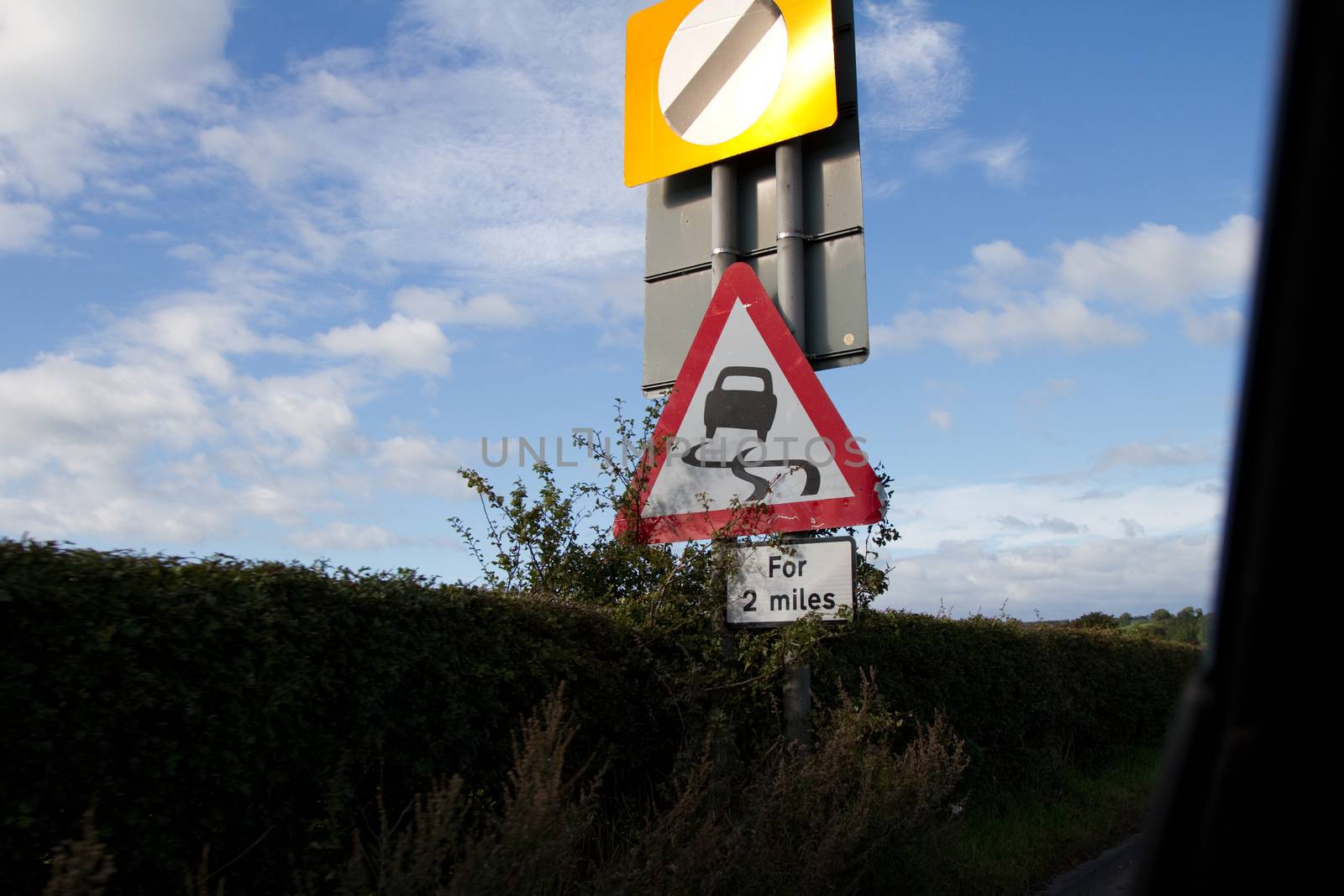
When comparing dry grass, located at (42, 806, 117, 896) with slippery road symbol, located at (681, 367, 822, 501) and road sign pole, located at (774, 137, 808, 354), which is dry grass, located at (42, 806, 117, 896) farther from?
road sign pole, located at (774, 137, 808, 354)

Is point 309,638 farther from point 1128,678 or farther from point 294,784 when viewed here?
point 1128,678

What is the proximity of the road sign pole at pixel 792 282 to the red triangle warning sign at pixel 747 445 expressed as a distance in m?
0.18

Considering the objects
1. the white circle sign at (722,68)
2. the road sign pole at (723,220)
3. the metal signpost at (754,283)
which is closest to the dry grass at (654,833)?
the metal signpost at (754,283)

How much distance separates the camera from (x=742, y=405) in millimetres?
4645

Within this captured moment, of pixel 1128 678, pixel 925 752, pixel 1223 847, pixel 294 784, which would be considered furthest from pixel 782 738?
pixel 1128 678

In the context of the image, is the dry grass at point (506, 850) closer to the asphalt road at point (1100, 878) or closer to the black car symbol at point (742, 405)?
the black car symbol at point (742, 405)

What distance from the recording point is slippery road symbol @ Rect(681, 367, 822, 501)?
4562 mm

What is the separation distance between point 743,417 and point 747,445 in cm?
13

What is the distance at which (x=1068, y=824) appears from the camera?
8727 millimetres

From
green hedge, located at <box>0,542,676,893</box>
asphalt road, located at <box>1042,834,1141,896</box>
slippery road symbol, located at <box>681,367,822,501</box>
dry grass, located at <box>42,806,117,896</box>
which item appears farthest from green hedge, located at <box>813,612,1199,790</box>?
dry grass, located at <box>42,806,117,896</box>

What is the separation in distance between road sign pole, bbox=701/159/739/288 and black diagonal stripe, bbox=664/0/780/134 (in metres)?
0.31

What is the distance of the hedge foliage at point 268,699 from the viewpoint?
3.15 meters

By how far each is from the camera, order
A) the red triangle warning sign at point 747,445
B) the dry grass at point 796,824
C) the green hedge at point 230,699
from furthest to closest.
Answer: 1. the red triangle warning sign at point 747,445
2. the dry grass at point 796,824
3. the green hedge at point 230,699

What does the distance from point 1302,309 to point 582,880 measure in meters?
3.67
